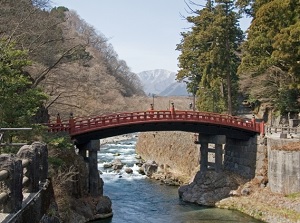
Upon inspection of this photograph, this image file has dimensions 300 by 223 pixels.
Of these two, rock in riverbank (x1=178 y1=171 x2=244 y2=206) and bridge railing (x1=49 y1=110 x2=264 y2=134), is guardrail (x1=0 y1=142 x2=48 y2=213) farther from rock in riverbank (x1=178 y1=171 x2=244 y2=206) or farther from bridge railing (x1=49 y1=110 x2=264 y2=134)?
rock in riverbank (x1=178 y1=171 x2=244 y2=206)

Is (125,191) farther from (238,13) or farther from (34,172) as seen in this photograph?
(34,172)

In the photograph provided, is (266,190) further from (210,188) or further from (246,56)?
(246,56)

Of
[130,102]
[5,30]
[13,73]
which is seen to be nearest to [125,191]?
[5,30]

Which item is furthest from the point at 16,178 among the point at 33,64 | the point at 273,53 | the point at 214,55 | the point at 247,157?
the point at 214,55

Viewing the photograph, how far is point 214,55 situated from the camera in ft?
125

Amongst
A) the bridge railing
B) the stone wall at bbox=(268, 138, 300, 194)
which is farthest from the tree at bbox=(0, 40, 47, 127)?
the stone wall at bbox=(268, 138, 300, 194)

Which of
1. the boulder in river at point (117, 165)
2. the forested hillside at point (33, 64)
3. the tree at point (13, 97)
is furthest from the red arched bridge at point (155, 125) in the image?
the boulder in river at point (117, 165)

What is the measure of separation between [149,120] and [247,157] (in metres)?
8.13

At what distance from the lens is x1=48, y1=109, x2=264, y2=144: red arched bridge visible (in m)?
26.4

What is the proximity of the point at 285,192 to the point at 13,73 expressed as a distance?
17196 millimetres

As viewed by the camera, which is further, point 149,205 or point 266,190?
point 149,205

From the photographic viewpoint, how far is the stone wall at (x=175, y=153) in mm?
36812

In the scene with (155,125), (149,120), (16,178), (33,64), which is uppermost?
(33,64)

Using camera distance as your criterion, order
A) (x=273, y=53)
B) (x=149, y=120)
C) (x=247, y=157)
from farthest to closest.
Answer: (x=247, y=157), (x=273, y=53), (x=149, y=120)
